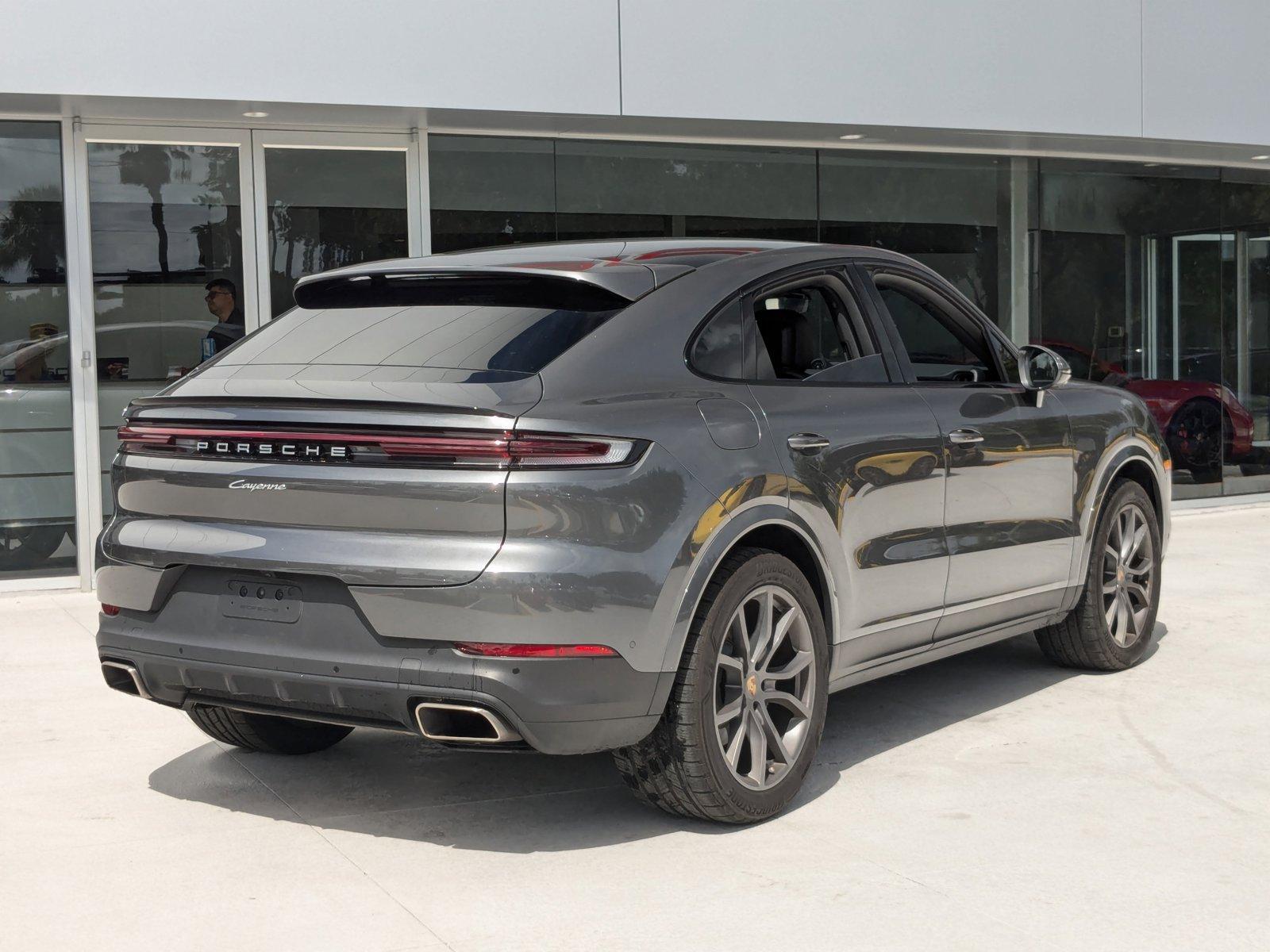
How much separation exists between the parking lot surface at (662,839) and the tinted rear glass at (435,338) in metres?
1.42

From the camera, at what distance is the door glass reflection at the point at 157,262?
994 centimetres

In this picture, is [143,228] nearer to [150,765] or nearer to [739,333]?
[150,765]

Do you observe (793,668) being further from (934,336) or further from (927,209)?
(927,209)

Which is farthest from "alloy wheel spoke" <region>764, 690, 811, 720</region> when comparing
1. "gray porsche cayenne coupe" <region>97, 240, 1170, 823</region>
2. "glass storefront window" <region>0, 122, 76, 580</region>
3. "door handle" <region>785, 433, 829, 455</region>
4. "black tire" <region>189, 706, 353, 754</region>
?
"glass storefront window" <region>0, 122, 76, 580</region>

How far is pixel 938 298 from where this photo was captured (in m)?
5.85

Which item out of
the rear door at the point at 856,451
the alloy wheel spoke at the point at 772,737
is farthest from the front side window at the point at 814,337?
the alloy wheel spoke at the point at 772,737

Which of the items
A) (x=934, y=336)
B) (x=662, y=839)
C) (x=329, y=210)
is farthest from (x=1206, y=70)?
(x=662, y=839)

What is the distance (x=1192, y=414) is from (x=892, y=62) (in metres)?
5.22

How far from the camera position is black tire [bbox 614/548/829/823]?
13.9 feet

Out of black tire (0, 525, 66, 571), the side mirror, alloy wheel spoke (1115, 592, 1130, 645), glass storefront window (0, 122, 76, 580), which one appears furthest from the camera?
black tire (0, 525, 66, 571)

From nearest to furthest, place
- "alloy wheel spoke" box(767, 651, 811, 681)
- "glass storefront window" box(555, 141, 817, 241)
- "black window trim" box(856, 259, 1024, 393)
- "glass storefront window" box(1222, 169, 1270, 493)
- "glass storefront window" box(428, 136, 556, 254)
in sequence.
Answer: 1. "alloy wheel spoke" box(767, 651, 811, 681)
2. "black window trim" box(856, 259, 1024, 393)
3. "glass storefront window" box(428, 136, 556, 254)
4. "glass storefront window" box(555, 141, 817, 241)
5. "glass storefront window" box(1222, 169, 1270, 493)

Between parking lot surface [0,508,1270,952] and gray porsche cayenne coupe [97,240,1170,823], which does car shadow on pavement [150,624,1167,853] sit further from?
gray porsche cayenne coupe [97,240,1170,823]

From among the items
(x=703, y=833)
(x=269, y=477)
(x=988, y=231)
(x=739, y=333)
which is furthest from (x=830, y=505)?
(x=988, y=231)

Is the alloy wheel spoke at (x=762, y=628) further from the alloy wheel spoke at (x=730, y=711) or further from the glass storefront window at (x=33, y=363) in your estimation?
the glass storefront window at (x=33, y=363)
